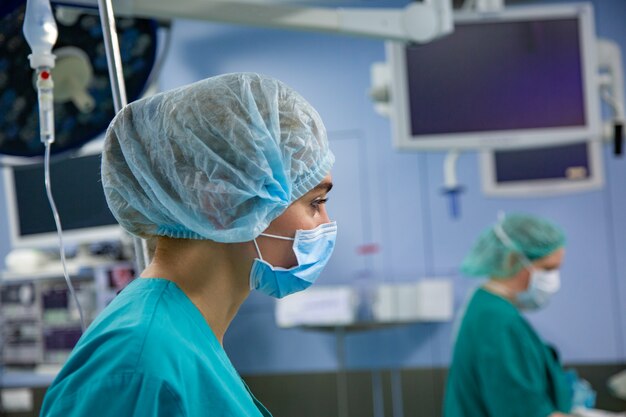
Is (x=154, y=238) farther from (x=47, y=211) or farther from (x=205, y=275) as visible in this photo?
(x=47, y=211)

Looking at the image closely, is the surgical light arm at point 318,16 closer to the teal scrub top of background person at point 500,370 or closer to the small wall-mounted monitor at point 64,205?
the teal scrub top of background person at point 500,370

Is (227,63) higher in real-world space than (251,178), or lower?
higher

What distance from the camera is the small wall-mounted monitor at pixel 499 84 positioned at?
231 cm

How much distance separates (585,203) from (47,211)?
2.66 m

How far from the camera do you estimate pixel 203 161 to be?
Answer: 1.15 m

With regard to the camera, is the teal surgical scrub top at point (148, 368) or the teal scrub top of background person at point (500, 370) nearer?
the teal surgical scrub top at point (148, 368)

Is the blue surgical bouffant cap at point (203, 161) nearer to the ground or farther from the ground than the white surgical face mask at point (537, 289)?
farther from the ground

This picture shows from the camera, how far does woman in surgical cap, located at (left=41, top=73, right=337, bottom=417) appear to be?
107 cm

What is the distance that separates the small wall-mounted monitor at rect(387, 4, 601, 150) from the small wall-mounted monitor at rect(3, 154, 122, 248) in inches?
44.6

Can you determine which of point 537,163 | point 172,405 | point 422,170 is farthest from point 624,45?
point 172,405

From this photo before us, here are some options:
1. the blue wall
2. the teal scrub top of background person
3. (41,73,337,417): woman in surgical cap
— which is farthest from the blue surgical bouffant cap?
the blue wall

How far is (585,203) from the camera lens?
4.45 metres

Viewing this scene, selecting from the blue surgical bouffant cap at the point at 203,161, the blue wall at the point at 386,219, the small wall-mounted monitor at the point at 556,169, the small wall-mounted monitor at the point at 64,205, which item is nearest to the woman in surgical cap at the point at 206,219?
the blue surgical bouffant cap at the point at 203,161

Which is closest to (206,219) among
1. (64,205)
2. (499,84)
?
(499,84)
